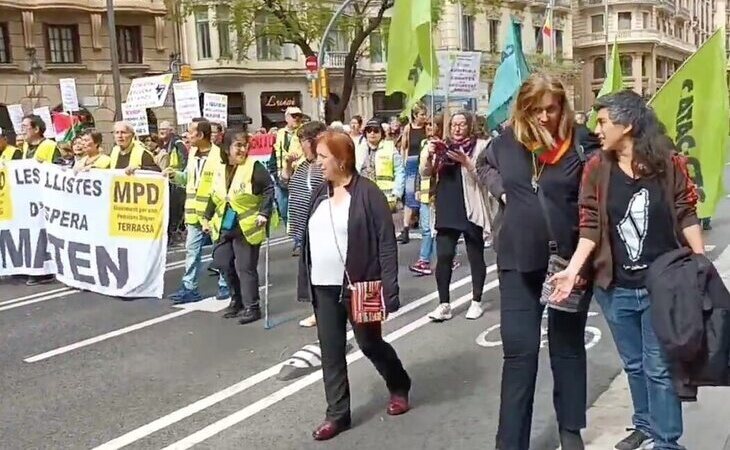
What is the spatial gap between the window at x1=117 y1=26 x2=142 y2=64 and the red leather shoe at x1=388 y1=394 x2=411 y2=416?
1172 inches

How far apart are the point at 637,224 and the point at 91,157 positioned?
6748mm

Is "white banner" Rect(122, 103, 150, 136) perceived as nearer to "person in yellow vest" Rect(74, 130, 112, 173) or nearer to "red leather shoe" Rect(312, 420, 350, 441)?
"person in yellow vest" Rect(74, 130, 112, 173)

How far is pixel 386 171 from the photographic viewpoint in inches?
442

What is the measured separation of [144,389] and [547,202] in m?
3.21

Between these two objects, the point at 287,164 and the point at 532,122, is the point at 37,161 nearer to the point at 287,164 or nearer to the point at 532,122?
the point at 287,164

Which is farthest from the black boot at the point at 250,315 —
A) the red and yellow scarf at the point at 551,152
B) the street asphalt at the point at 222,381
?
the red and yellow scarf at the point at 551,152

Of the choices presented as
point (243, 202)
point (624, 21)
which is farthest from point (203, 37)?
point (624, 21)

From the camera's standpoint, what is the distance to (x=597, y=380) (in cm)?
→ 534

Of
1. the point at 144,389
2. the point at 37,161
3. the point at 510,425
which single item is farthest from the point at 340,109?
the point at 510,425

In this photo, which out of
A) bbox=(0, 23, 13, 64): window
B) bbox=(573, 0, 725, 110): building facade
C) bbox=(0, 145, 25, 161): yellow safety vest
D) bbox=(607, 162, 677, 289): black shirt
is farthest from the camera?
bbox=(573, 0, 725, 110): building facade

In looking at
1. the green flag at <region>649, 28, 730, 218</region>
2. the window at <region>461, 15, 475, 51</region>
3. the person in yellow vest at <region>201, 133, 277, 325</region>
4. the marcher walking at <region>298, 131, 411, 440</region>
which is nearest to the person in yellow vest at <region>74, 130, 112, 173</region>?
the person in yellow vest at <region>201, 133, 277, 325</region>

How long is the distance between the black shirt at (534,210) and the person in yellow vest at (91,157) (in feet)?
19.7

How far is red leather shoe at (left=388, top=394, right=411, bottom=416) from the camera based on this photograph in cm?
488

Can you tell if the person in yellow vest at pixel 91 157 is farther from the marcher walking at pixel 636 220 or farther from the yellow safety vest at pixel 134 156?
the marcher walking at pixel 636 220
